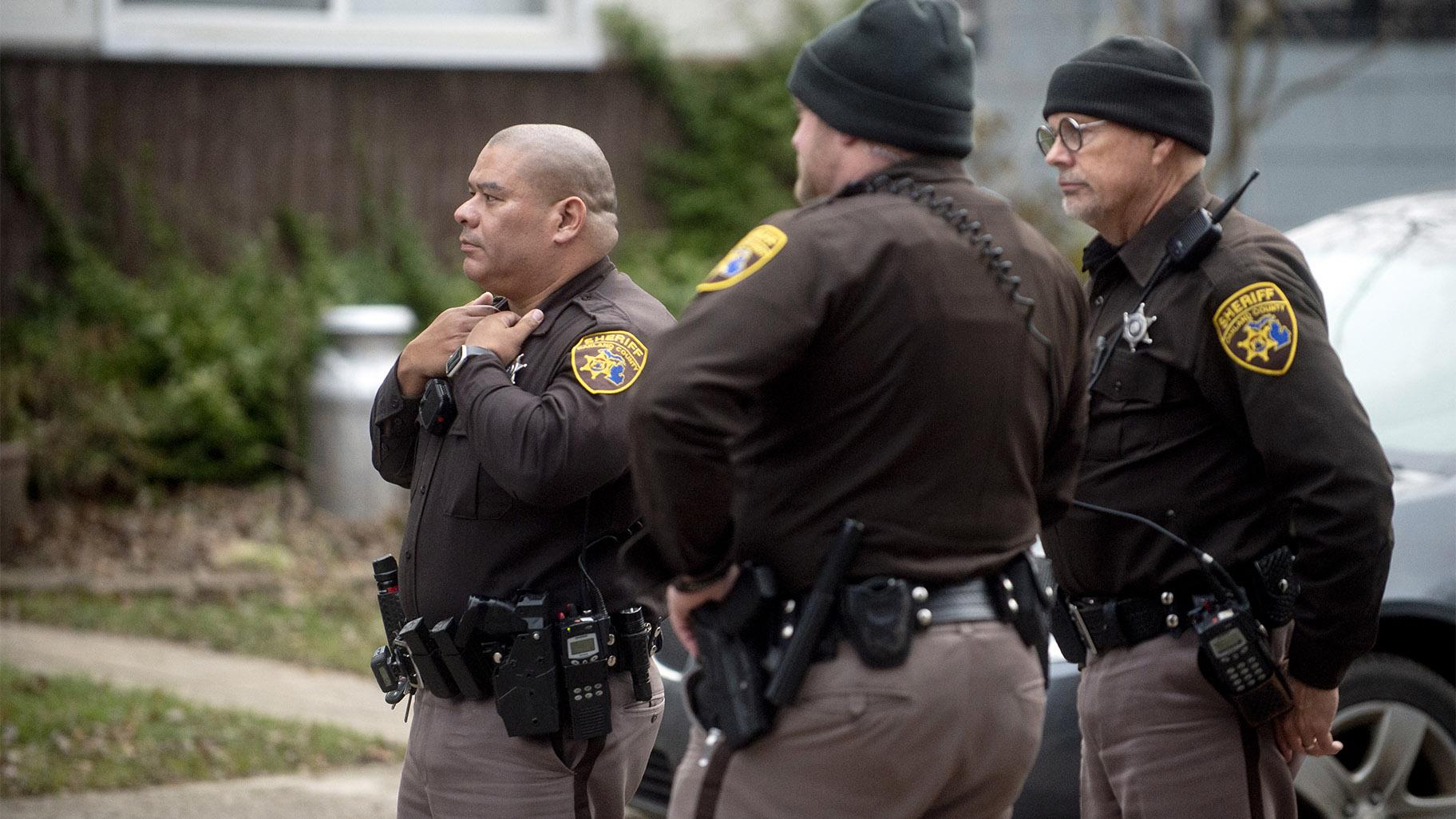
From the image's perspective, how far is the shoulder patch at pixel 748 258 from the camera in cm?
239

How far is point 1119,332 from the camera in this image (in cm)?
319

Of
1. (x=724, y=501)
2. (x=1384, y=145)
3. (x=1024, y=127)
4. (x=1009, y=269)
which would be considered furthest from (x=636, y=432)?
(x=1384, y=145)

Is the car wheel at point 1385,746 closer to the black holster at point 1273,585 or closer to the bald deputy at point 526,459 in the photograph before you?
the black holster at point 1273,585

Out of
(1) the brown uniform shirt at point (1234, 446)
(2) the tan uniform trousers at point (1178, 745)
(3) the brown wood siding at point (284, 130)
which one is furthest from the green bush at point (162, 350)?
(2) the tan uniform trousers at point (1178, 745)

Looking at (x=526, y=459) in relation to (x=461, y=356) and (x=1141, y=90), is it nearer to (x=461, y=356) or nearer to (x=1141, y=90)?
(x=461, y=356)

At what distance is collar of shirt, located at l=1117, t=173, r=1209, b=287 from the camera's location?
10.5 feet

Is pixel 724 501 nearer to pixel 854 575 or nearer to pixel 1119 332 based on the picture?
pixel 854 575

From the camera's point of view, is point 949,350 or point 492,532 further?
point 492,532

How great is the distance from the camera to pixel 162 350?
30.8 feet

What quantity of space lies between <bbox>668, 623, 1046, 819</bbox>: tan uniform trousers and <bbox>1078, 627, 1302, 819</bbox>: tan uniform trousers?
0.72 meters

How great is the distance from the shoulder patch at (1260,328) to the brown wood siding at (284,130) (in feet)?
27.0

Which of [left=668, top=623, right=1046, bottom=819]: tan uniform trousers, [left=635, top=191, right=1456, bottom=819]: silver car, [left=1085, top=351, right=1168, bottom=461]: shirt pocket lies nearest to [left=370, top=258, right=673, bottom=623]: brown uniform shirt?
[left=668, top=623, right=1046, bottom=819]: tan uniform trousers

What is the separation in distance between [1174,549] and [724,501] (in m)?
1.09

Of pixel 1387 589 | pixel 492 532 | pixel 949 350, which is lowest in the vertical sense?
pixel 1387 589
